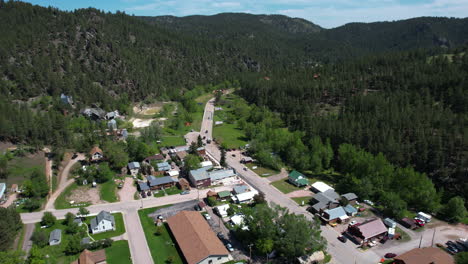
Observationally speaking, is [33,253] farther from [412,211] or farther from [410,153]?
[410,153]

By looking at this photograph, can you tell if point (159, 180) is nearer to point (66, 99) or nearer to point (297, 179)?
point (297, 179)

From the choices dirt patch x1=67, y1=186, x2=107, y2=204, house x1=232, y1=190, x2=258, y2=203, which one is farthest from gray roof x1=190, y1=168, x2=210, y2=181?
dirt patch x1=67, y1=186, x2=107, y2=204

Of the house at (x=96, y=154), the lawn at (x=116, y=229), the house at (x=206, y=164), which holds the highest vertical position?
the house at (x=96, y=154)

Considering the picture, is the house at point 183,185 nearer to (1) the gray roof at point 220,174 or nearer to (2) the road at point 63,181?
(1) the gray roof at point 220,174

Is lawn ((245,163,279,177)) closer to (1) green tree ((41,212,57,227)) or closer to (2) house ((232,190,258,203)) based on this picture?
(2) house ((232,190,258,203))

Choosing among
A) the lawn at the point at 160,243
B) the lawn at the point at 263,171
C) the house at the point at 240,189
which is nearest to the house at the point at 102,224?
the lawn at the point at 160,243

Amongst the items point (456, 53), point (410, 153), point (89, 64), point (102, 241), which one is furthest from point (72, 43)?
point (456, 53)
